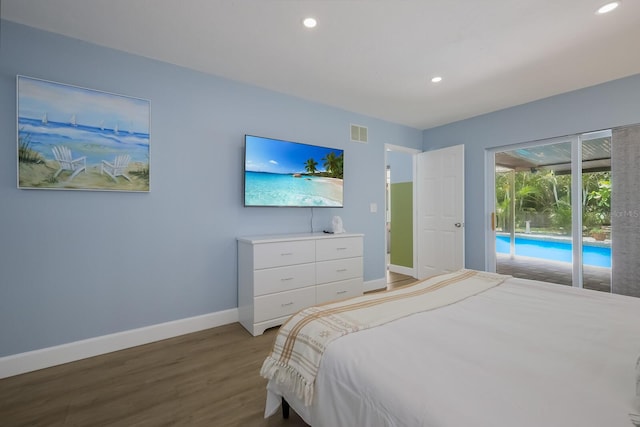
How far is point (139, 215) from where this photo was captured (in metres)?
2.50

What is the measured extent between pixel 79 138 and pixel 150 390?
78.2 inches

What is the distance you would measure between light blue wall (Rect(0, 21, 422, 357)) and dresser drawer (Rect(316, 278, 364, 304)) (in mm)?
826

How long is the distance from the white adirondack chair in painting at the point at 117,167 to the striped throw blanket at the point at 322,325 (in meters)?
2.01

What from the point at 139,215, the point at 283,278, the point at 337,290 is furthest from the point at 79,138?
the point at 337,290

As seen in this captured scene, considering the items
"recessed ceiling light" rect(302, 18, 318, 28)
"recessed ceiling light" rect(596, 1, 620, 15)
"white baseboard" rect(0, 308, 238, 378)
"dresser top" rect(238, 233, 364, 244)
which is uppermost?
"recessed ceiling light" rect(302, 18, 318, 28)

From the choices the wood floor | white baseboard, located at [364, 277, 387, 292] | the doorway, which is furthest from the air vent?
the wood floor

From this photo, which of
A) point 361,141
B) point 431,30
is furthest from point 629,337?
point 361,141

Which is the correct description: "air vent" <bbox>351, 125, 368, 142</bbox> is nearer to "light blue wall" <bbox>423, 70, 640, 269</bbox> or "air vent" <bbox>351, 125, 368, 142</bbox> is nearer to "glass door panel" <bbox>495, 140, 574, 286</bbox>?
"light blue wall" <bbox>423, 70, 640, 269</bbox>

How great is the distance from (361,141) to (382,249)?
167 centimetres

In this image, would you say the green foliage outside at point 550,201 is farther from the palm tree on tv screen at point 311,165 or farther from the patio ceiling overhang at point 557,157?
the palm tree on tv screen at point 311,165

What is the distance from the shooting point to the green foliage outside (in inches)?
126

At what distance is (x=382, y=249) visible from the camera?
4.29m

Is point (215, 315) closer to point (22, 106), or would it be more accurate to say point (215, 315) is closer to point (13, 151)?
point (13, 151)

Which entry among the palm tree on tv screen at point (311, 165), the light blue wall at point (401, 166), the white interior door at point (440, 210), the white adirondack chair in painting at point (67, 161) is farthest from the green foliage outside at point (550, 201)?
the white adirondack chair in painting at point (67, 161)
